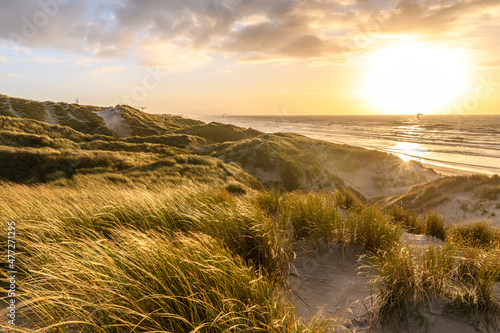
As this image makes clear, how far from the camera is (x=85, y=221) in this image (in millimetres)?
4246

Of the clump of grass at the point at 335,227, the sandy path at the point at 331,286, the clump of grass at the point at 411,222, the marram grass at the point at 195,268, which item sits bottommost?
the clump of grass at the point at 411,222

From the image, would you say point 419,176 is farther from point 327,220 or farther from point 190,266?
point 190,266

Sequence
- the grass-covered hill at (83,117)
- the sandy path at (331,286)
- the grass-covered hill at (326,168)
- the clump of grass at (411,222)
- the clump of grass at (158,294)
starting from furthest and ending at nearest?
the grass-covered hill at (83,117)
the grass-covered hill at (326,168)
the clump of grass at (411,222)
the sandy path at (331,286)
the clump of grass at (158,294)

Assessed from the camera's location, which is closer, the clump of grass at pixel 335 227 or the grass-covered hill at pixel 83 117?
the clump of grass at pixel 335 227

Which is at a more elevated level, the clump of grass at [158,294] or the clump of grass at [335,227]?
the clump of grass at [158,294]

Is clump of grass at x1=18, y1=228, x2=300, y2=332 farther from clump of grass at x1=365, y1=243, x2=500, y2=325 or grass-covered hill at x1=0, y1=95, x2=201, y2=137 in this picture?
grass-covered hill at x1=0, y1=95, x2=201, y2=137

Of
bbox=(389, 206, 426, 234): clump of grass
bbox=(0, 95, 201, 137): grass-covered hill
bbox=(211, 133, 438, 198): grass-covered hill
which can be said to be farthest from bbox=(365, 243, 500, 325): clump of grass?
bbox=(0, 95, 201, 137): grass-covered hill

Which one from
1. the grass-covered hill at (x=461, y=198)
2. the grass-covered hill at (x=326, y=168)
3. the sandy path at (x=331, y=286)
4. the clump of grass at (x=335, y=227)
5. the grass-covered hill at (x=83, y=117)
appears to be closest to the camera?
the sandy path at (x=331, y=286)

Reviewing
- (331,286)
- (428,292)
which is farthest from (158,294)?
(428,292)

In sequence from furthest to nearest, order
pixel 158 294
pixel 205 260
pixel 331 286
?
pixel 331 286, pixel 205 260, pixel 158 294

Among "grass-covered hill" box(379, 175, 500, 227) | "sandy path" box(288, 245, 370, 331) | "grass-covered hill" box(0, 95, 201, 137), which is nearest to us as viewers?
"sandy path" box(288, 245, 370, 331)

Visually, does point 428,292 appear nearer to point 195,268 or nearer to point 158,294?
point 195,268

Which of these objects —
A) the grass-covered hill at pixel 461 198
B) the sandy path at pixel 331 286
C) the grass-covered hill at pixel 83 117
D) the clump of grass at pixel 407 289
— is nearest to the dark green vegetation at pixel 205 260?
the clump of grass at pixel 407 289

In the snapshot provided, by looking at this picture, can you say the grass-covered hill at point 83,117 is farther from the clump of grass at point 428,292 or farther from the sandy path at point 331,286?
the clump of grass at point 428,292
